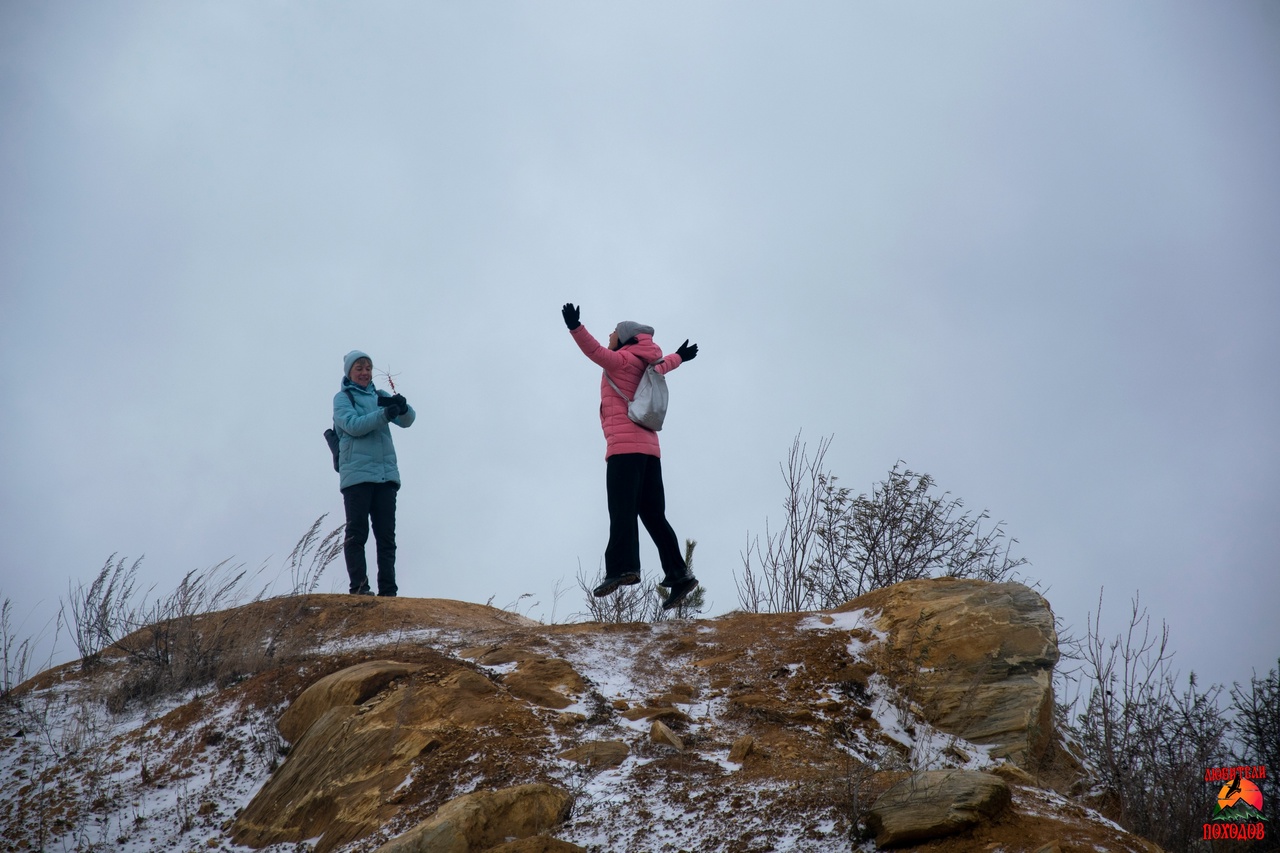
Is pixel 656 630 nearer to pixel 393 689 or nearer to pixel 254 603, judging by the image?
pixel 393 689

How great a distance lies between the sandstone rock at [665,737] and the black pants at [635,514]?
5.98ft

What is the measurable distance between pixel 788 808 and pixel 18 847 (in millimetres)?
3483

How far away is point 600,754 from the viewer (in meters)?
4.13

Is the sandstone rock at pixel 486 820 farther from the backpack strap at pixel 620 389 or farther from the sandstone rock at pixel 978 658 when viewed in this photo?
the backpack strap at pixel 620 389

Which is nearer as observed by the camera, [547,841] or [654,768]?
[547,841]

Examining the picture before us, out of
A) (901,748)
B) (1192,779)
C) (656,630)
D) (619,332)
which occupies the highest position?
(619,332)

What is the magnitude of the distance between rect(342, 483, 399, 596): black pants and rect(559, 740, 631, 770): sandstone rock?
3.81m

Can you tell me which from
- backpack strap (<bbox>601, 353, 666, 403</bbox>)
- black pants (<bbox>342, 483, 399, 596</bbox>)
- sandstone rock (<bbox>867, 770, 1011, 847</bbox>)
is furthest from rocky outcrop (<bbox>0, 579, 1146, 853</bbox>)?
backpack strap (<bbox>601, 353, 666, 403</bbox>)

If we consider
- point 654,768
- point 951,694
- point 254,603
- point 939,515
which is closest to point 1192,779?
point 951,694

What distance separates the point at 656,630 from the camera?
20.1 feet

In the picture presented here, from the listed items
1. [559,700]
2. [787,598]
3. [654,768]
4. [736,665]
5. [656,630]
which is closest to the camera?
[654,768]

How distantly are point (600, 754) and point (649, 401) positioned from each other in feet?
9.15

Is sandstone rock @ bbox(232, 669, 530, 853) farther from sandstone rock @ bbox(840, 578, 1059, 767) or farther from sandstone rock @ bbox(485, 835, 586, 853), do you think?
sandstone rock @ bbox(840, 578, 1059, 767)

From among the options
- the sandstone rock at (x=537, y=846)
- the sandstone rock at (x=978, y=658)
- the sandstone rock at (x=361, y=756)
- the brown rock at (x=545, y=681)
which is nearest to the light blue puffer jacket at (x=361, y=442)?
the brown rock at (x=545, y=681)
